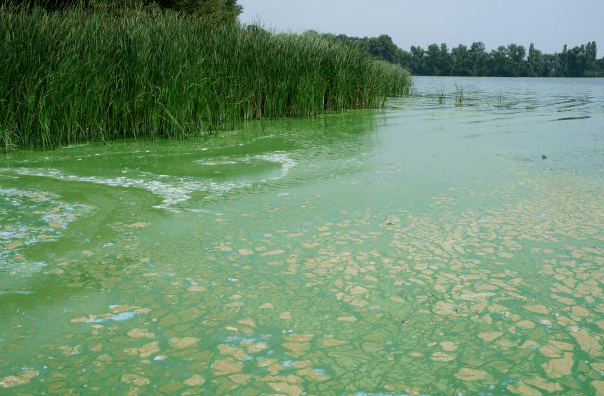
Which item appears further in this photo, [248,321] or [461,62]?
[461,62]

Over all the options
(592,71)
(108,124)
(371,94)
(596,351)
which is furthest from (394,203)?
(592,71)

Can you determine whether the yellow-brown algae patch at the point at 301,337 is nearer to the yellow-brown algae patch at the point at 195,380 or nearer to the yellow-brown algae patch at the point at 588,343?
the yellow-brown algae patch at the point at 195,380

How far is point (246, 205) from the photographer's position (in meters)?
3.11

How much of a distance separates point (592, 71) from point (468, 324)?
→ 9114 cm

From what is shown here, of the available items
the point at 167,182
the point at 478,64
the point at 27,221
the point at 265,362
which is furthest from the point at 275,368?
the point at 478,64

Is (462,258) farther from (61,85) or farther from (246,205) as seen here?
(61,85)

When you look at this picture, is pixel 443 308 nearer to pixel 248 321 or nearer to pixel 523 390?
pixel 523 390

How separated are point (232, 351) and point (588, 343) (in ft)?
3.42

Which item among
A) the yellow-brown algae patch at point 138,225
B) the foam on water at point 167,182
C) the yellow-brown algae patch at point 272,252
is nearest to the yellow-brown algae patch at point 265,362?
the yellow-brown algae patch at point 272,252

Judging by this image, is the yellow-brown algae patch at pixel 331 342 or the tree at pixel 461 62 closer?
the yellow-brown algae patch at pixel 331 342

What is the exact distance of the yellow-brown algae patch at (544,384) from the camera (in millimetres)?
1385

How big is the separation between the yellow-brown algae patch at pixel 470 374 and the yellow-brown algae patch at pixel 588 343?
1.15 feet

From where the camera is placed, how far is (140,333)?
64.9 inches

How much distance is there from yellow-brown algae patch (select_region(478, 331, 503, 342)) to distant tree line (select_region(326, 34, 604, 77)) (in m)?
77.0
